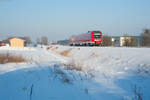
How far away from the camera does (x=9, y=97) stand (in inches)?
201

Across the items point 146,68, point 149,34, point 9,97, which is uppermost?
point 149,34

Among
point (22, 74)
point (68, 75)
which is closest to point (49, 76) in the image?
point (68, 75)

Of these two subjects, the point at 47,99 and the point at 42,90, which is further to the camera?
the point at 42,90

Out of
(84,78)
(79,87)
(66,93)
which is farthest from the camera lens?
(84,78)

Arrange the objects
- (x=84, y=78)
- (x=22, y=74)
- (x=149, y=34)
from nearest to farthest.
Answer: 1. (x=84, y=78)
2. (x=22, y=74)
3. (x=149, y=34)

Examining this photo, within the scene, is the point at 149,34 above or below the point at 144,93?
above

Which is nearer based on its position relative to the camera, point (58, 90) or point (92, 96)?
point (92, 96)

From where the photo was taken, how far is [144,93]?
4.98m

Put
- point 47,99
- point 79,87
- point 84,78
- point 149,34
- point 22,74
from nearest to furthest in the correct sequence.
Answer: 1. point 47,99
2. point 79,87
3. point 84,78
4. point 22,74
5. point 149,34

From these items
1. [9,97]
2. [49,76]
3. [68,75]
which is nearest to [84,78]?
[68,75]

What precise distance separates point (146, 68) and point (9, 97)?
20.6 ft

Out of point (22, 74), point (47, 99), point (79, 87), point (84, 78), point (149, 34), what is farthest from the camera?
point (149, 34)

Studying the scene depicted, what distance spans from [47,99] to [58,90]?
726 mm

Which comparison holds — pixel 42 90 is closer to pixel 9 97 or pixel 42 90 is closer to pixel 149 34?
pixel 9 97
